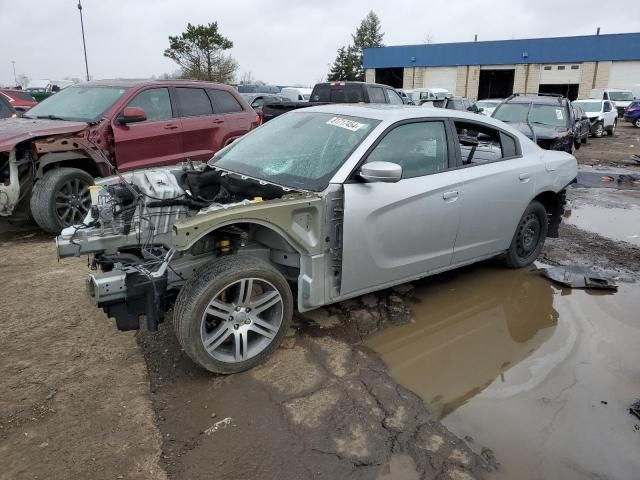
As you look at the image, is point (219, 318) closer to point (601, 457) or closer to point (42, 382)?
point (42, 382)

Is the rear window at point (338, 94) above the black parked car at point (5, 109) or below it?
above

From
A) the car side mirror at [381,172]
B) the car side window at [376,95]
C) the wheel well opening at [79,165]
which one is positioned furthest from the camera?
the car side window at [376,95]

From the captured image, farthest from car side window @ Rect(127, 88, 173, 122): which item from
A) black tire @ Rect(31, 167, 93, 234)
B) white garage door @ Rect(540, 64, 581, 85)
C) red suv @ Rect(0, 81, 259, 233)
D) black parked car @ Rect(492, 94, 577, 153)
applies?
white garage door @ Rect(540, 64, 581, 85)

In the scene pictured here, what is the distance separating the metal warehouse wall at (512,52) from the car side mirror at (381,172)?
4199 cm

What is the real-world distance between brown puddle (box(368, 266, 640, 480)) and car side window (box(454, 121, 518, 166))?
3.99ft

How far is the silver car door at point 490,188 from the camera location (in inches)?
172

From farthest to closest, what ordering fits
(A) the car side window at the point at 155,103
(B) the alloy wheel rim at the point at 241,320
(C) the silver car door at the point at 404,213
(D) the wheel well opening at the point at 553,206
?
(A) the car side window at the point at 155,103
(D) the wheel well opening at the point at 553,206
(C) the silver car door at the point at 404,213
(B) the alloy wheel rim at the point at 241,320

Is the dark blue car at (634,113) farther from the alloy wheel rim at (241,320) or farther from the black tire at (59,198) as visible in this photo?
the alloy wheel rim at (241,320)

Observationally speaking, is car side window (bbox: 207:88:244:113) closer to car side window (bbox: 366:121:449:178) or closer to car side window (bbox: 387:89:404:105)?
car side window (bbox: 366:121:449:178)

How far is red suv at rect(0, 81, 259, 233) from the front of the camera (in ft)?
19.0

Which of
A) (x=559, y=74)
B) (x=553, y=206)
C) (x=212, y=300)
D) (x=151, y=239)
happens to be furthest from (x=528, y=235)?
(x=559, y=74)

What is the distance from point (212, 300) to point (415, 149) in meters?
2.05

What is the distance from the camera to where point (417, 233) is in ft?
13.0

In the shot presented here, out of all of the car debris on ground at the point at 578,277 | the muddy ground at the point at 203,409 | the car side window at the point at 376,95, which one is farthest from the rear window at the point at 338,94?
the muddy ground at the point at 203,409
